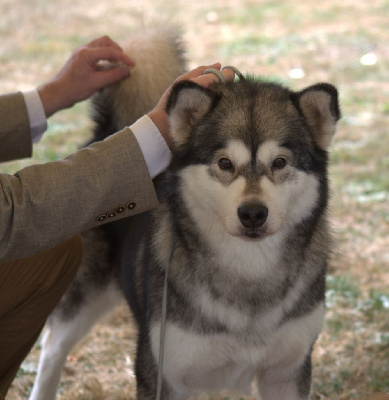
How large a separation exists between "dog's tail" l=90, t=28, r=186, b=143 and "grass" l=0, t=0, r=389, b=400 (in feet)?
1.12

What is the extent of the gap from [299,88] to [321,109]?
351 cm

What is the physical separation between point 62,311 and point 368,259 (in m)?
→ 2.20

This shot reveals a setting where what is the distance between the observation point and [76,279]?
333 cm

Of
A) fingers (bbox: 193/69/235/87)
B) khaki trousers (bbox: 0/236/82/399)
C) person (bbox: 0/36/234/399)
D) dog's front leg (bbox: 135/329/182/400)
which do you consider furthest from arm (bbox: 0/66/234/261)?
dog's front leg (bbox: 135/329/182/400)

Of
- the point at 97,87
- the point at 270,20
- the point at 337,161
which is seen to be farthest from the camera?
the point at 270,20

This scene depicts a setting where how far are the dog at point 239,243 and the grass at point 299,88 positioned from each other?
41 centimetres

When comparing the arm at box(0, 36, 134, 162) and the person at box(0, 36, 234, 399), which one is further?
the arm at box(0, 36, 134, 162)

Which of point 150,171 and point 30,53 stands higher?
point 150,171

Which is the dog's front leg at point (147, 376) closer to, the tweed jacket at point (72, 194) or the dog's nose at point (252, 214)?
the tweed jacket at point (72, 194)

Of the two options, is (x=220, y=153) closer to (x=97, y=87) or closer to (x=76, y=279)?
(x=97, y=87)

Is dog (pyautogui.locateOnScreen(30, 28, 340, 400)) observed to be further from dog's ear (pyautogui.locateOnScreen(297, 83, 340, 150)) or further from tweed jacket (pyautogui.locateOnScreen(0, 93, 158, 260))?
tweed jacket (pyautogui.locateOnScreen(0, 93, 158, 260))

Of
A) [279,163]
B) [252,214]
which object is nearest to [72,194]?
[252,214]

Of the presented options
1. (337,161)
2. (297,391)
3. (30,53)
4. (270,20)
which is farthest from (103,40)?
(270,20)

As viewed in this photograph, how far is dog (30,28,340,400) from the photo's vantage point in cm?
228
